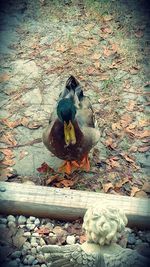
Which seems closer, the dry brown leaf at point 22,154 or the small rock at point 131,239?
the small rock at point 131,239

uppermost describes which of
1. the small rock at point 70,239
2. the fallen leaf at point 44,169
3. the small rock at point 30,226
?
the fallen leaf at point 44,169

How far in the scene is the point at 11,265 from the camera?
3539mm

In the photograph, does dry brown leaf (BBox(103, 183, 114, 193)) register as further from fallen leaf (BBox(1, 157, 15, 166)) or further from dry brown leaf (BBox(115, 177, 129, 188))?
fallen leaf (BBox(1, 157, 15, 166))

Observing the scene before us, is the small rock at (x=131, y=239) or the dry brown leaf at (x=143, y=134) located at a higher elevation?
the dry brown leaf at (x=143, y=134)

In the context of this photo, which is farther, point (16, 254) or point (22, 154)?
point (22, 154)

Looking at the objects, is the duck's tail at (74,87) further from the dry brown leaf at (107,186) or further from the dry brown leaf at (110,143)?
the dry brown leaf at (107,186)

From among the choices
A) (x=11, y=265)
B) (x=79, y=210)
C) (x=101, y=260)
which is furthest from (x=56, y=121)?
(x=101, y=260)

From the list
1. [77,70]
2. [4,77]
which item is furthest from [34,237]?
[77,70]

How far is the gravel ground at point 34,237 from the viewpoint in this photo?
3566 millimetres

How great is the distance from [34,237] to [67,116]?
955mm

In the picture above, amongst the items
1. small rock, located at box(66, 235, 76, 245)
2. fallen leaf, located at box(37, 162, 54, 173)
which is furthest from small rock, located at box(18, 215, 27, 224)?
fallen leaf, located at box(37, 162, 54, 173)

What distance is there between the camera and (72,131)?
4.02 metres

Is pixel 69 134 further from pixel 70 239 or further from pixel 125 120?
pixel 125 120

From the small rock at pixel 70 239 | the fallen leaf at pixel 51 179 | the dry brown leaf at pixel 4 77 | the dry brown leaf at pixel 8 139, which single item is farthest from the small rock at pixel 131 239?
the dry brown leaf at pixel 4 77
